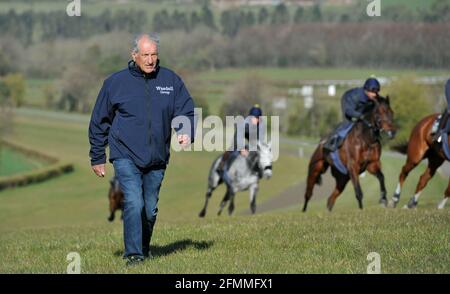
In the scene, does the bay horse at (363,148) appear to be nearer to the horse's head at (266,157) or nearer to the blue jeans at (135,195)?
the horse's head at (266,157)

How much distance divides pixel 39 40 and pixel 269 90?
81.0 meters

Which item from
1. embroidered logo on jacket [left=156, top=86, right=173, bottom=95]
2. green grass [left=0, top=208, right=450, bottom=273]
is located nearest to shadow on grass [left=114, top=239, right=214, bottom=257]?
green grass [left=0, top=208, right=450, bottom=273]

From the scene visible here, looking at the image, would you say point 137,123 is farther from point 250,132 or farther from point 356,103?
point 250,132

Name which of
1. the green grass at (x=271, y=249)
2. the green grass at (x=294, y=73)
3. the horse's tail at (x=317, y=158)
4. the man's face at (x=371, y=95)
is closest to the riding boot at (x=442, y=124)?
the man's face at (x=371, y=95)

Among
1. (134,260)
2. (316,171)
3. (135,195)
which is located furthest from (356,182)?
(135,195)

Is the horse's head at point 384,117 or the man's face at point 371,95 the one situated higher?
the man's face at point 371,95

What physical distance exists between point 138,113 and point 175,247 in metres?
2.40

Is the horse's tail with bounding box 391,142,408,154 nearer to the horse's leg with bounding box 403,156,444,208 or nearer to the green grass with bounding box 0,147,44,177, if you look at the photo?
the horse's leg with bounding box 403,156,444,208

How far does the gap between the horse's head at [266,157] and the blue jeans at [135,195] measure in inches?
569

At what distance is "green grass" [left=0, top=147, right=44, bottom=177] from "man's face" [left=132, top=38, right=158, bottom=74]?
59529 mm

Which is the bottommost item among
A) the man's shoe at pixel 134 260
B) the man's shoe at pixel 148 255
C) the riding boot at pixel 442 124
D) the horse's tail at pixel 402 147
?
the horse's tail at pixel 402 147

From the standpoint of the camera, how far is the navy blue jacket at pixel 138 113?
9.88m

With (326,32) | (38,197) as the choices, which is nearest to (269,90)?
(326,32)

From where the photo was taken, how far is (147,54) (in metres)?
9.76
